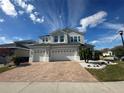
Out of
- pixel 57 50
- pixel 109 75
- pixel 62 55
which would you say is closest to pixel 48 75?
pixel 109 75

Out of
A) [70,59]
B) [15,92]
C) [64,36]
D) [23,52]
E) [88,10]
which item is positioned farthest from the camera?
[23,52]

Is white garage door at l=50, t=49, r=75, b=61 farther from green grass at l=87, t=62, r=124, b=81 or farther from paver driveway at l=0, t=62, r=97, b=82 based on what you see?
green grass at l=87, t=62, r=124, b=81

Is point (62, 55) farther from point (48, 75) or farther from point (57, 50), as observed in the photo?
point (48, 75)

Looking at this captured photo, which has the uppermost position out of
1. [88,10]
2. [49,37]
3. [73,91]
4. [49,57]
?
[88,10]

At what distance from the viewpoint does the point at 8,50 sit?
95.5 ft

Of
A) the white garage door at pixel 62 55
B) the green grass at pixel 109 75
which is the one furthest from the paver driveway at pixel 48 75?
the white garage door at pixel 62 55

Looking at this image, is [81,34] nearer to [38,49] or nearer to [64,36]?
[64,36]

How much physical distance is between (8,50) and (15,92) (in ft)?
76.6

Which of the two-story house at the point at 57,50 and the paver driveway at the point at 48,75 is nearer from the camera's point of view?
the paver driveway at the point at 48,75

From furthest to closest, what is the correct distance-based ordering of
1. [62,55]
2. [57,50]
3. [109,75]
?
[57,50], [62,55], [109,75]

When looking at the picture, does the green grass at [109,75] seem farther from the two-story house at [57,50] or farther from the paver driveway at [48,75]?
the two-story house at [57,50]

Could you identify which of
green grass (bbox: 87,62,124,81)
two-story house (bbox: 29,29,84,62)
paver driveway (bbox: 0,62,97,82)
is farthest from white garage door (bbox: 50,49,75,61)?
green grass (bbox: 87,62,124,81)

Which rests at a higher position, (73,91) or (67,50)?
(67,50)

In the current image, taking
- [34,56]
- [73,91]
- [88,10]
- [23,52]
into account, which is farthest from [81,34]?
[73,91]
